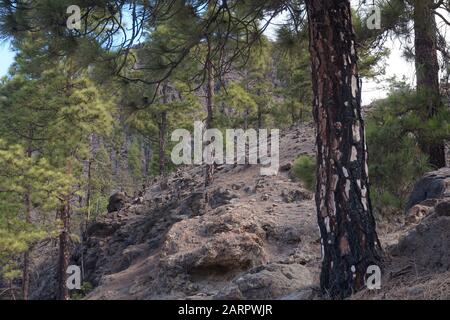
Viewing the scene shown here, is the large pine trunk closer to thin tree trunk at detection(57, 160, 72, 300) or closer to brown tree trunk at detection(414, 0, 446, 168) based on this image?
brown tree trunk at detection(414, 0, 446, 168)

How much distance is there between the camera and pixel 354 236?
449cm

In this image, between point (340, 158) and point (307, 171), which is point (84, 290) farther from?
point (340, 158)

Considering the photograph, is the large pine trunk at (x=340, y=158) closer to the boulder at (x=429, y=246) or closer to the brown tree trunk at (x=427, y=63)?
the boulder at (x=429, y=246)

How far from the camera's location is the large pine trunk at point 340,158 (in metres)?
4.50

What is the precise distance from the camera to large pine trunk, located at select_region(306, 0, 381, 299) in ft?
14.8

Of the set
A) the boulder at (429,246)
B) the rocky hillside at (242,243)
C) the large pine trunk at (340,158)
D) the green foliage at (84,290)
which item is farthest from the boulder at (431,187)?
the green foliage at (84,290)

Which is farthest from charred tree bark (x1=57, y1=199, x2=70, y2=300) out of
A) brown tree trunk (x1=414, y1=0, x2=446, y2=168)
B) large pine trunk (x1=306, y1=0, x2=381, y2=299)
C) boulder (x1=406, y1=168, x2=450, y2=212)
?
large pine trunk (x1=306, y1=0, x2=381, y2=299)

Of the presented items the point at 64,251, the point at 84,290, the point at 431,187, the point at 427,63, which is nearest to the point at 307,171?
the point at 431,187

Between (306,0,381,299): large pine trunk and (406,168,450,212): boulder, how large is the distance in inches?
121

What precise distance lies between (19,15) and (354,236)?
14.6 ft

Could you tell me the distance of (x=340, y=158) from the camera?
15.1 ft

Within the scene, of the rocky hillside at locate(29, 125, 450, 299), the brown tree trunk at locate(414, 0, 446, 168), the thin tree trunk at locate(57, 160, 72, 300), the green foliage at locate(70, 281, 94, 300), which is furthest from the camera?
the green foliage at locate(70, 281, 94, 300)

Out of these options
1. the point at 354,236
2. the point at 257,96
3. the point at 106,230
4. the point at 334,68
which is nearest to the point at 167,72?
the point at 334,68
